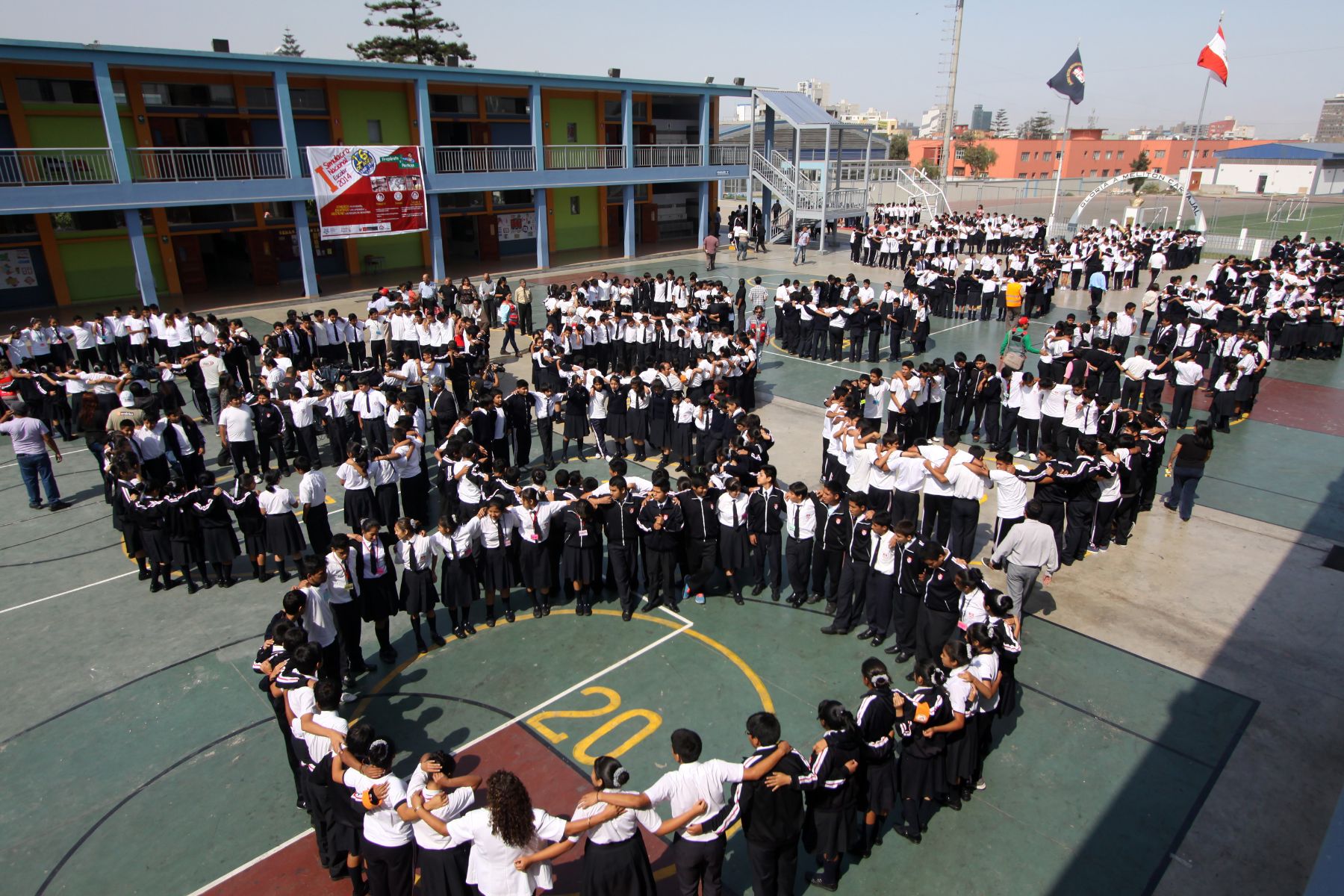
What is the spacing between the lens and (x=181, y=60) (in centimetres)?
2059

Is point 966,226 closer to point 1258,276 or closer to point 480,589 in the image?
point 1258,276

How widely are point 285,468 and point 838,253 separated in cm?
2750

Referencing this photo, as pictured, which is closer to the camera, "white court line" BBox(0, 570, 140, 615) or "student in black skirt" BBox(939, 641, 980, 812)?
"student in black skirt" BBox(939, 641, 980, 812)

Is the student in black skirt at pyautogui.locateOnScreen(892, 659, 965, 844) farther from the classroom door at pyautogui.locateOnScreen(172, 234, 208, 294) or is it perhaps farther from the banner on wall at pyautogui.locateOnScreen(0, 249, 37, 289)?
the classroom door at pyautogui.locateOnScreen(172, 234, 208, 294)

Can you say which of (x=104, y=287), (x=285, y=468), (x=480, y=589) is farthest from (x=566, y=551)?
(x=104, y=287)

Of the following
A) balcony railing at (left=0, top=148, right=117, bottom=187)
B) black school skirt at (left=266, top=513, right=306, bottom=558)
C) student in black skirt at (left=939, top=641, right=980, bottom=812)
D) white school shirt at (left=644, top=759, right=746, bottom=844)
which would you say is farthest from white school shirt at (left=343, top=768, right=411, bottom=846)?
balcony railing at (left=0, top=148, right=117, bottom=187)

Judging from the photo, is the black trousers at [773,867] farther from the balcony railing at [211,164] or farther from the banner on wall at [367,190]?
the banner on wall at [367,190]

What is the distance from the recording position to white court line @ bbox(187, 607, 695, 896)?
5875 millimetres

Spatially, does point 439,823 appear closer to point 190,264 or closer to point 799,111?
point 190,264

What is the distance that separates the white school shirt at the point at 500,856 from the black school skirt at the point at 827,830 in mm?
1790

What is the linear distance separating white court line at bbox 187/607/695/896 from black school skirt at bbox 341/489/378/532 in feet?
12.4

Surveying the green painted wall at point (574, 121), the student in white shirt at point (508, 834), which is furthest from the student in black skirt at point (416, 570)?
the green painted wall at point (574, 121)

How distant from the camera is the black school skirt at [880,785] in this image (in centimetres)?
567

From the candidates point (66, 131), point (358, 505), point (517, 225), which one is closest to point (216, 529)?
point (358, 505)
